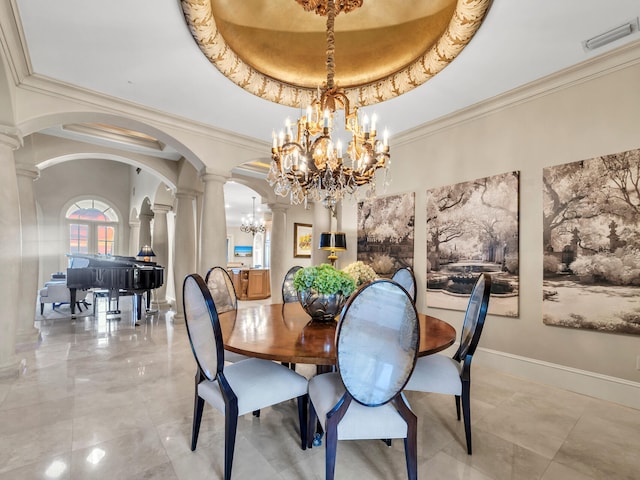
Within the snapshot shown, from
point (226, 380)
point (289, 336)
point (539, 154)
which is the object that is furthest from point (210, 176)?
point (539, 154)

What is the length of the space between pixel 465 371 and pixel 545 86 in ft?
9.07

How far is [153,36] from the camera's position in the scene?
7.75 ft

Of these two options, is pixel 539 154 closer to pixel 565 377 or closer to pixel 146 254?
pixel 565 377

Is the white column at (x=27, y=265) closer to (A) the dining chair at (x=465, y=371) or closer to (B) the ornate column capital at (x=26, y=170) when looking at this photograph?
(B) the ornate column capital at (x=26, y=170)

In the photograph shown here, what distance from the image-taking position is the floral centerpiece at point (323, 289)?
6.39 feet

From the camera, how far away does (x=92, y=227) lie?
9.29 metres

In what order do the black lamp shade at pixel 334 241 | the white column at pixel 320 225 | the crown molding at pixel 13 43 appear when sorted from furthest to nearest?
the white column at pixel 320 225
the black lamp shade at pixel 334 241
the crown molding at pixel 13 43

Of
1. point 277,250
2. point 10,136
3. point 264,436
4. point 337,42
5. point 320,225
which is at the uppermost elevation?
point 337,42

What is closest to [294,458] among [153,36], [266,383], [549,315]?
[266,383]

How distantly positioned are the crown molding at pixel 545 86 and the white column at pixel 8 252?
14.1 ft

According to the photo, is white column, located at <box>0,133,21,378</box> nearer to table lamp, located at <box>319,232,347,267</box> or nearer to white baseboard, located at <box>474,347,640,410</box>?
table lamp, located at <box>319,232,347,267</box>

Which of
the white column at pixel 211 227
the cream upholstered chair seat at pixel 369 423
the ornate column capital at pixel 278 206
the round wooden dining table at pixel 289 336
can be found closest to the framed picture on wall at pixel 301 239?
the ornate column capital at pixel 278 206

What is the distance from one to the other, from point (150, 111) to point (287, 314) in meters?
2.92

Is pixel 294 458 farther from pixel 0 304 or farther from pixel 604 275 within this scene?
pixel 0 304
